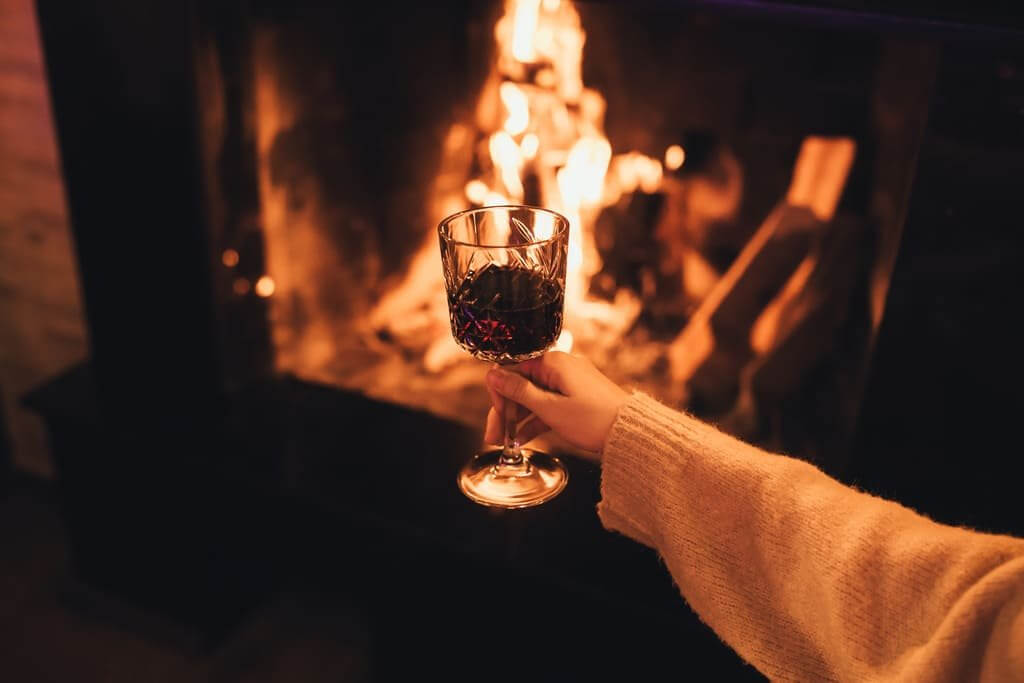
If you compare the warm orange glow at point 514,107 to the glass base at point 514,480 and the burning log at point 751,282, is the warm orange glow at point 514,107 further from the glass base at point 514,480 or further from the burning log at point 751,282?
the glass base at point 514,480

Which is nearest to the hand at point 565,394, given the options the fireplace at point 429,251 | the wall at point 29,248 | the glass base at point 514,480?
the glass base at point 514,480

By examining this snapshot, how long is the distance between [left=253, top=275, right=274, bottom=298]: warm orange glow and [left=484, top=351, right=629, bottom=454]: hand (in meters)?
0.79

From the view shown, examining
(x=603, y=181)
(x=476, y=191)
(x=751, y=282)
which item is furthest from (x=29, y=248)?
(x=751, y=282)

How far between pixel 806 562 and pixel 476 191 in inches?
42.4

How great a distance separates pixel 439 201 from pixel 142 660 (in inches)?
40.2

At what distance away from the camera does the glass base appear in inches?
40.6

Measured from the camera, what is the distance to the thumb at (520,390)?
36.6 inches

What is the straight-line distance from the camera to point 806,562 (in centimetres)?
81

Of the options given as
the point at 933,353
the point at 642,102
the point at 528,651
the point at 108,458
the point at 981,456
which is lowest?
the point at 528,651

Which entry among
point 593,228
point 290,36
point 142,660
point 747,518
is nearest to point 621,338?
point 593,228

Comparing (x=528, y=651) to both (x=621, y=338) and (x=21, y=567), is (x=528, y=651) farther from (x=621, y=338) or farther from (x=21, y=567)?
(x=21, y=567)

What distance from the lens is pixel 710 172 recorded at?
154cm

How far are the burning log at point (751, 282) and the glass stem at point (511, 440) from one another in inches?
26.7

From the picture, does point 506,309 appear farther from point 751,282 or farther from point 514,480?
point 751,282
